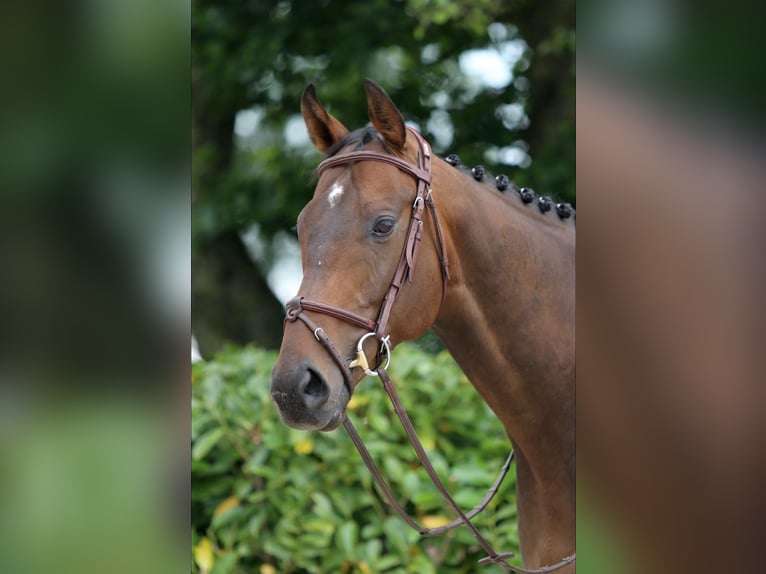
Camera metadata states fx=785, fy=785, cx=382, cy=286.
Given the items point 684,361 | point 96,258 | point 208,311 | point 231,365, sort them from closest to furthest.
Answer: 1. point 684,361
2. point 96,258
3. point 231,365
4. point 208,311

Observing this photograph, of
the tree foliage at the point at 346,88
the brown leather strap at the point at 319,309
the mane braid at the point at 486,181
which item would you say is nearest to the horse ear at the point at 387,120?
the mane braid at the point at 486,181

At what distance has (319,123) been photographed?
240 centimetres

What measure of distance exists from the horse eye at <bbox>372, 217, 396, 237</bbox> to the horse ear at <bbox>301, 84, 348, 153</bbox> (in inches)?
15.2

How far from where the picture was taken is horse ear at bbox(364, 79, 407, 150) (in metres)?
2.21

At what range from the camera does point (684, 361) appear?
819 mm

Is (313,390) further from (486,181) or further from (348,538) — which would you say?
(348,538)

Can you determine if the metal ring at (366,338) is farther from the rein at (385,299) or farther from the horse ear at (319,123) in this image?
the horse ear at (319,123)

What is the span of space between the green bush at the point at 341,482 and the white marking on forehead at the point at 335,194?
2.18 metres

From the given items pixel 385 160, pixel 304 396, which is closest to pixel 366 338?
pixel 304 396

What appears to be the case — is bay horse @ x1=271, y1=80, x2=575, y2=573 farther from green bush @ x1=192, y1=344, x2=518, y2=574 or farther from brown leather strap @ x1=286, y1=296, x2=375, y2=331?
green bush @ x1=192, y1=344, x2=518, y2=574

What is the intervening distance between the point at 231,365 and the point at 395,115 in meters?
2.78

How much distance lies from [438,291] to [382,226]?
0.25 metres

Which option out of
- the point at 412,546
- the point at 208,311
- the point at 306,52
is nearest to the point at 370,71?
the point at 306,52

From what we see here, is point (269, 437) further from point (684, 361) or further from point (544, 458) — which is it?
point (684, 361)
